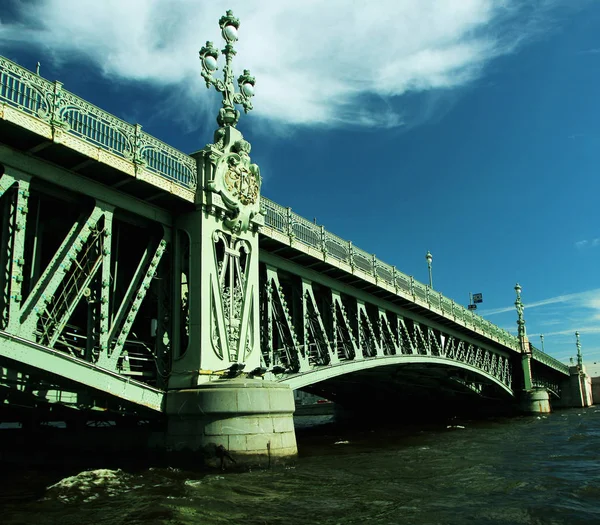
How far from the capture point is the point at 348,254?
23.9 m

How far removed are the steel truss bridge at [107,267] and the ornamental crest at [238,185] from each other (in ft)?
2.17

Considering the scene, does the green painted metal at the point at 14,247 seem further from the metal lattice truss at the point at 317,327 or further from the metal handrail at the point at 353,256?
the metal handrail at the point at 353,256

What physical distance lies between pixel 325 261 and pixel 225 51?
834 cm

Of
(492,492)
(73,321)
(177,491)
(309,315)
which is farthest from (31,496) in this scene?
(309,315)

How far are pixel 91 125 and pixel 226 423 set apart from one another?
7.31 m

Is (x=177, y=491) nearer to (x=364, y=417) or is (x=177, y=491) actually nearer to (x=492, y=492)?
(x=492, y=492)

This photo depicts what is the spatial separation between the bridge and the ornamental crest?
5 cm

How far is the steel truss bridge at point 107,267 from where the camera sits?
11242 millimetres

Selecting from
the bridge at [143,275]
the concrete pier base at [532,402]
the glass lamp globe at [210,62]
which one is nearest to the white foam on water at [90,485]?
the bridge at [143,275]

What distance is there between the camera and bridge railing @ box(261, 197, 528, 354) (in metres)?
19.4

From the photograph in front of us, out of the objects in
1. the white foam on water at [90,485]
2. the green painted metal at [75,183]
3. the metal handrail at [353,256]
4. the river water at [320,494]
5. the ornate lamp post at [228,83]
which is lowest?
the river water at [320,494]

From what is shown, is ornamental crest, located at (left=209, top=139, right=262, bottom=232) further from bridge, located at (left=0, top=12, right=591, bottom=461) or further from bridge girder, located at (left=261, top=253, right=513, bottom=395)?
bridge girder, located at (left=261, top=253, right=513, bottom=395)

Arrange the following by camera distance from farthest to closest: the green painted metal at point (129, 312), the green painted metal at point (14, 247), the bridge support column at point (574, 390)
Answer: the bridge support column at point (574, 390), the green painted metal at point (129, 312), the green painted metal at point (14, 247)

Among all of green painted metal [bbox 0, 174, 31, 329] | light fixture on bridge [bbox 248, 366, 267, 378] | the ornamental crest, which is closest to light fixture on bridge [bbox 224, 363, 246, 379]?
light fixture on bridge [bbox 248, 366, 267, 378]
